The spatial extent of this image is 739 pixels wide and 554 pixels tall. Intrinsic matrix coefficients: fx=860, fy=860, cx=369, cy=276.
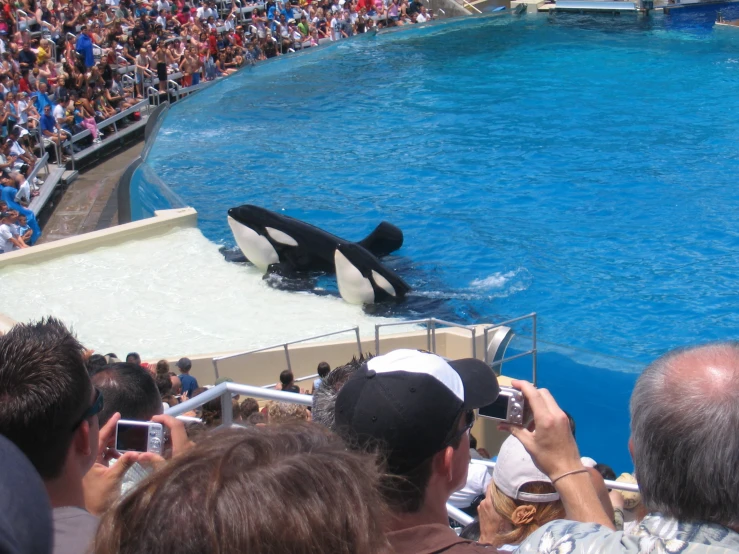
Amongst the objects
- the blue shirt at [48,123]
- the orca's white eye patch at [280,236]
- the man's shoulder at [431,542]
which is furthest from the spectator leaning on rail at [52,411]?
the blue shirt at [48,123]

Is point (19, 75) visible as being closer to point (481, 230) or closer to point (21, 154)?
point (21, 154)

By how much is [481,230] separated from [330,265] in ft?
10.7

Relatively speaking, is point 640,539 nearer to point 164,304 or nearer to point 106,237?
point 164,304

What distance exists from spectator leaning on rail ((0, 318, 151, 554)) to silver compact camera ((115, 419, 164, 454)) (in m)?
0.35

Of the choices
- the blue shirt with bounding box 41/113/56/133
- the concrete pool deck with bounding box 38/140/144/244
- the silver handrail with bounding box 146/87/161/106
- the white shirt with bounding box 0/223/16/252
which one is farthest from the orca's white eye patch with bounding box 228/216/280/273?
the silver handrail with bounding box 146/87/161/106

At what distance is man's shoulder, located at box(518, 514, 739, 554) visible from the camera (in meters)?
1.56

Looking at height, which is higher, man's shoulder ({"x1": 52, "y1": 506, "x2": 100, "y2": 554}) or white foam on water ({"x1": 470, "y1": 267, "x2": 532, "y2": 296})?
man's shoulder ({"x1": 52, "y1": 506, "x2": 100, "y2": 554})

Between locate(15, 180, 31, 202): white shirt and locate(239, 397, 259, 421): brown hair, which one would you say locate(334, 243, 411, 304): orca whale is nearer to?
locate(15, 180, 31, 202): white shirt

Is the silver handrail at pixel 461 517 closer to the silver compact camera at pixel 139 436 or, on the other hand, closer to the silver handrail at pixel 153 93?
the silver compact camera at pixel 139 436

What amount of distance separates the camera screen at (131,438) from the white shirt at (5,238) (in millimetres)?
9446

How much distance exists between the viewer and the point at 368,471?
4.51 ft

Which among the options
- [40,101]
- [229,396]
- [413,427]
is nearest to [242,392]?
[229,396]

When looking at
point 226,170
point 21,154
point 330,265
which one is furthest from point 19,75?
point 330,265

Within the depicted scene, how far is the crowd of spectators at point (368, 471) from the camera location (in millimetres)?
1272
